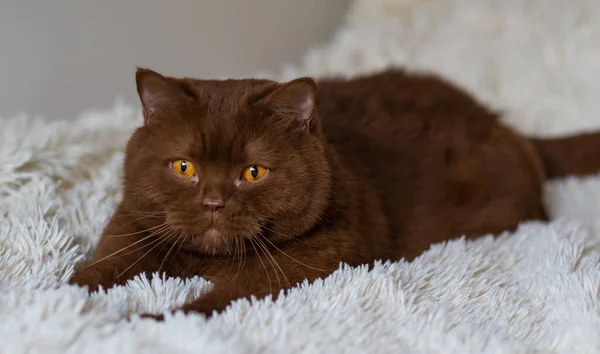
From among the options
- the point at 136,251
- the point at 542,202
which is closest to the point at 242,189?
the point at 136,251

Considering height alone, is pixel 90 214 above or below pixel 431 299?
above

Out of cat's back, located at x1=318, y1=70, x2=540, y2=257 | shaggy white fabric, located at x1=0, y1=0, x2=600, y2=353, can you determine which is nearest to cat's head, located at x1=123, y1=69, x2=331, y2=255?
shaggy white fabric, located at x1=0, y1=0, x2=600, y2=353

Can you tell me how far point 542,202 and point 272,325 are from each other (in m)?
1.08

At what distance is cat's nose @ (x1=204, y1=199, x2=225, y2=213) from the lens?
1.08 m

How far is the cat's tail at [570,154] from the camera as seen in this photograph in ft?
6.18

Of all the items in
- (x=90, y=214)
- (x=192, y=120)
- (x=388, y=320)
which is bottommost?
(x=388, y=320)

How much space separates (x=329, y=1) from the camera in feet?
8.87

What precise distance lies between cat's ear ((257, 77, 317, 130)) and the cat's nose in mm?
204

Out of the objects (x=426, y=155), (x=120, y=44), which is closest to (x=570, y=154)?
(x=426, y=155)

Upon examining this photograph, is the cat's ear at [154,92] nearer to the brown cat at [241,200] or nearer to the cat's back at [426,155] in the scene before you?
the brown cat at [241,200]

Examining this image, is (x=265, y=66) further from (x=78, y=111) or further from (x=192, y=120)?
(x=192, y=120)

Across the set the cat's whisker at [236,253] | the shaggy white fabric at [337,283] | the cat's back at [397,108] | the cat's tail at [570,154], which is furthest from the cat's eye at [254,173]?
the cat's tail at [570,154]

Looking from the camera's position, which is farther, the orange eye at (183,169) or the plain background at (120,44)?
the plain background at (120,44)

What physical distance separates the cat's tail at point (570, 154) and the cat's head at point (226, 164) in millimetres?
1002
